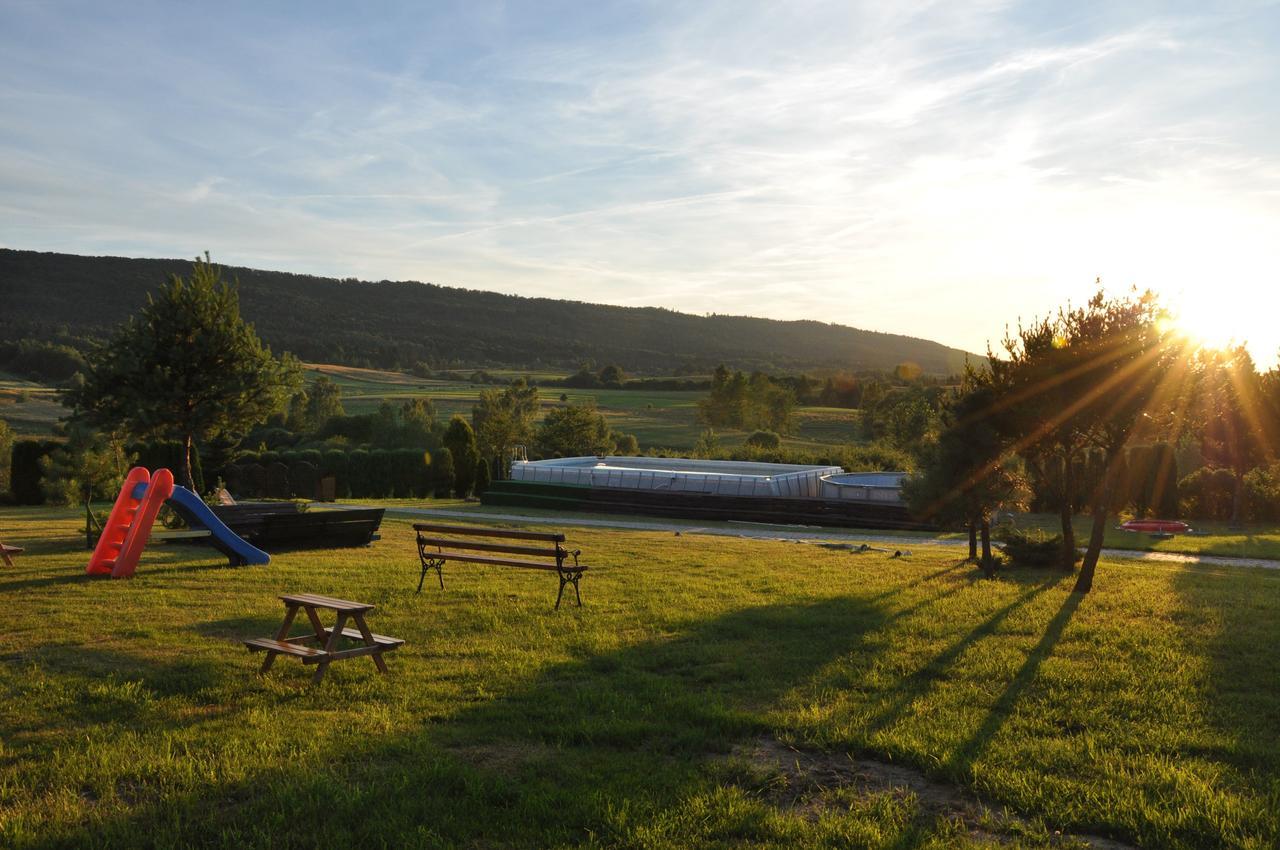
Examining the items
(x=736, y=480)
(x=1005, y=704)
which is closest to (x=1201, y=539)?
(x=736, y=480)

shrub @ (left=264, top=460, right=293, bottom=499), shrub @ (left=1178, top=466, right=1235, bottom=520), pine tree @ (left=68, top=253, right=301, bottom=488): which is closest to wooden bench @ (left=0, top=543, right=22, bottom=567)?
pine tree @ (left=68, top=253, right=301, bottom=488)

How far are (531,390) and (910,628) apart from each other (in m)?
41.5

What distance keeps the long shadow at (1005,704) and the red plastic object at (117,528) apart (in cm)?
1020

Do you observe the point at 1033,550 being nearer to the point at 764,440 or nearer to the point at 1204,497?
the point at 1204,497

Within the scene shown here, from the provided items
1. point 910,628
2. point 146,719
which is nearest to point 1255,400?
point 910,628

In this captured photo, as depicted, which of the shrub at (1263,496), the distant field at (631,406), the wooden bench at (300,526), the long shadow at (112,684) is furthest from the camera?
the distant field at (631,406)

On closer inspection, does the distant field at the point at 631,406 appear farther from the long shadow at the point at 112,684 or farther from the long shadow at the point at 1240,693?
the long shadow at the point at 112,684

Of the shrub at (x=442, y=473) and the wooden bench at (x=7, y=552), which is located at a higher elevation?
the shrub at (x=442, y=473)

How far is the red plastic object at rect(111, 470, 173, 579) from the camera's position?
11336 mm

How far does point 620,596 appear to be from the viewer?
35.2 feet

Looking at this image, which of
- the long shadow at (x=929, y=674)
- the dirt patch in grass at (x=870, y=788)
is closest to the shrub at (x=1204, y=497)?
the long shadow at (x=929, y=674)

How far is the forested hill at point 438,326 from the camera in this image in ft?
259

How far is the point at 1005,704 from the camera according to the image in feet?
20.5

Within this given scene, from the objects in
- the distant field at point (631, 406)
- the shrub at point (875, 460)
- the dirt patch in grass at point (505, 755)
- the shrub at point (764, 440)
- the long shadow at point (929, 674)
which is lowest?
the dirt patch in grass at point (505, 755)
